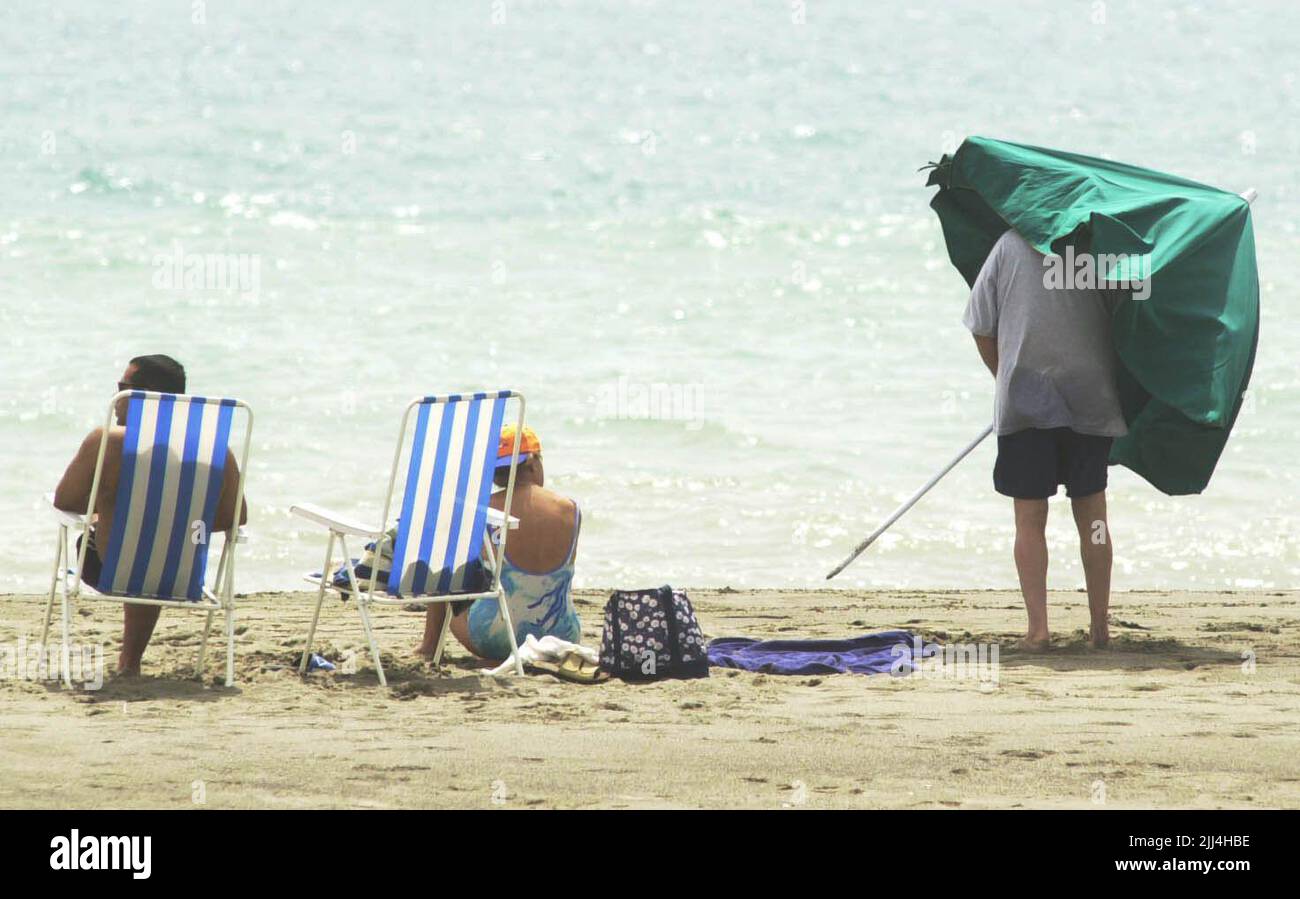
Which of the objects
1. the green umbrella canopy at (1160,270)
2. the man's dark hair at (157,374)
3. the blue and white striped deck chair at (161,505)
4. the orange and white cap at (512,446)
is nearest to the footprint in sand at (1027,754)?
the green umbrella canopy at (1160,270)

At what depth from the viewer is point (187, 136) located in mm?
20781

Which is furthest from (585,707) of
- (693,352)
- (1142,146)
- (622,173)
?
(1142,146)

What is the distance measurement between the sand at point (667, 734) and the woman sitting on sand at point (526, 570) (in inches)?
5.6

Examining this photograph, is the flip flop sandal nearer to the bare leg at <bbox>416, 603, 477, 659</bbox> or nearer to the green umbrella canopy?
the bare leg at <bbox>416, 603, 477, 659</bbox>

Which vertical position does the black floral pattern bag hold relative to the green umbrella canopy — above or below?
below

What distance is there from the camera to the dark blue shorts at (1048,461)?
5.89 metres

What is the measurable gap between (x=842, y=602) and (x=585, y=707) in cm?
268

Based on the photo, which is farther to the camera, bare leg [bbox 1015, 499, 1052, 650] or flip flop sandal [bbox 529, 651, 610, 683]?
bare leg [bbox 1015, 499, 1052, 650]

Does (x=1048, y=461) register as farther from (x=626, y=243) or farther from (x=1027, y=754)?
(x=626, y=243)

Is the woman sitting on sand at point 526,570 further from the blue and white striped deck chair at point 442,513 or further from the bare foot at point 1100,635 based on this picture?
the bare foot at point 1100,635

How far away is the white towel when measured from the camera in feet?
18.3

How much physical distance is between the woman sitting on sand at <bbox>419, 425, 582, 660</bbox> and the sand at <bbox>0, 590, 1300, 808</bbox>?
14cm

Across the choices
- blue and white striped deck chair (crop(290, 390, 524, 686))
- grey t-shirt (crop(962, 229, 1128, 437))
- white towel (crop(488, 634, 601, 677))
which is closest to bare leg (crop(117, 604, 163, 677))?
blue and white striped deck chair (crop(290, 390, 524, 686))

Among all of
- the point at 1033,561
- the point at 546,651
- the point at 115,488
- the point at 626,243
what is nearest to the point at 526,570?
the point at 546,651
